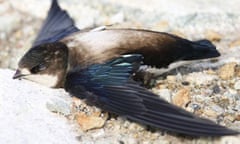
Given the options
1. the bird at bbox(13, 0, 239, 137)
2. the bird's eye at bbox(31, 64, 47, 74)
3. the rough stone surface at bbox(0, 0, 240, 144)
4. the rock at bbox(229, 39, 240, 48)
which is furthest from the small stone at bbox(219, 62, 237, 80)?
Answer: the bird's eye at bbox(31, 64, 47, 74)

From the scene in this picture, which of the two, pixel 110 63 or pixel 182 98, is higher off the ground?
pixel 110 63

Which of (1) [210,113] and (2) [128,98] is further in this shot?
(1) [210,113]

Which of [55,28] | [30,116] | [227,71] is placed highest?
[55,28]

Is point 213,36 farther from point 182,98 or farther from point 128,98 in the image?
point 128,98

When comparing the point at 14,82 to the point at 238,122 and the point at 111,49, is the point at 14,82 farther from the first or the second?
the point at 238,122

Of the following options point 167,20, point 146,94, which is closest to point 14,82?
point 146,94

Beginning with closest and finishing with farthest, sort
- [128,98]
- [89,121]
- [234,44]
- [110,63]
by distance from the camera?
[128,98] → [89,121] → [110,63] → [234,44]

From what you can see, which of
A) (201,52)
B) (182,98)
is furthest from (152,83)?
(201,52)
